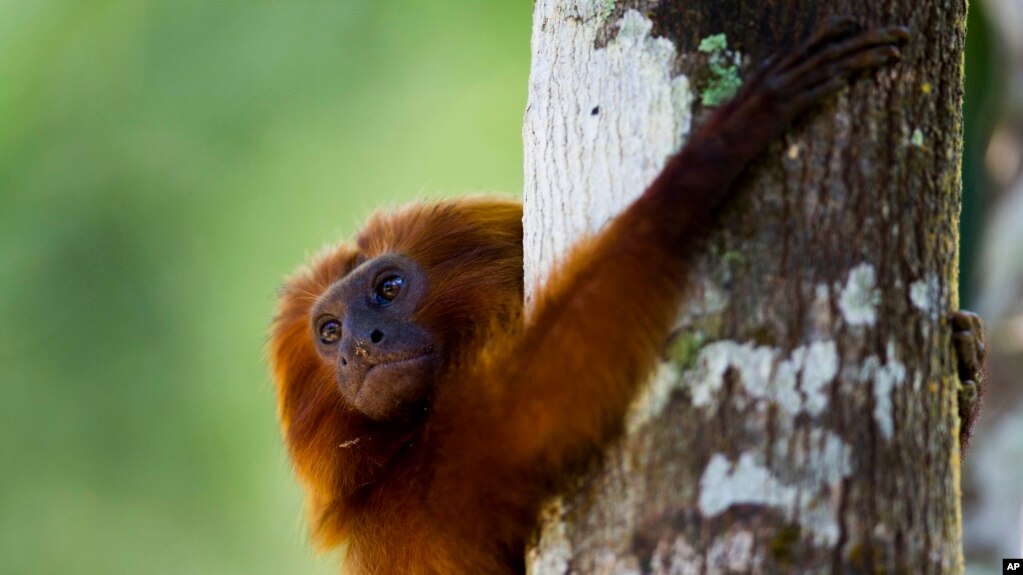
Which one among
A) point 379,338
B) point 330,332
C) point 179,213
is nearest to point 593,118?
point 379,338

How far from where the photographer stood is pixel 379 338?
12.5 ft

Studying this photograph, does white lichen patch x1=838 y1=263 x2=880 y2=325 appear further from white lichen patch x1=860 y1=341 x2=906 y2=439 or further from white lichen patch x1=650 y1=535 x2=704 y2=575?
white lichen patch x1=650 y1=535 x2=704 y2=575

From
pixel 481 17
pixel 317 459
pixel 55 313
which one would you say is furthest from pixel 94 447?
pixel 317 459

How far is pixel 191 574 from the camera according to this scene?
11539mm

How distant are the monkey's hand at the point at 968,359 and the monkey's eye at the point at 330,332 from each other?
2.11m

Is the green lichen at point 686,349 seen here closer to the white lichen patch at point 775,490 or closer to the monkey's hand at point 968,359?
the white lichen patch at point 775,490

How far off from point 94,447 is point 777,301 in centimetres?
1071

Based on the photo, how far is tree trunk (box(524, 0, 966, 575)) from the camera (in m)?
2.32

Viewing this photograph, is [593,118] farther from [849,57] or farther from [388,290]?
[388,290]

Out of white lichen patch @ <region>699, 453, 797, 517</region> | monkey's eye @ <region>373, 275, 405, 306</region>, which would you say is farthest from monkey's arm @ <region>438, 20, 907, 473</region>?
monkey's eye @ <region>373, 275, 405, 306</region>

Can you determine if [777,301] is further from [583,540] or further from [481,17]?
[481,17]

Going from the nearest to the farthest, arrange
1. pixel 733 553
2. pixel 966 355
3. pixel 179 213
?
pixel 733 553 → pixel 966 355 → pixel 179 213

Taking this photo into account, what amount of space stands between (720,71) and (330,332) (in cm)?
204

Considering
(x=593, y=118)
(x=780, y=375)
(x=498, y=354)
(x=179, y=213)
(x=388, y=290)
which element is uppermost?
(x=179, y=213)
